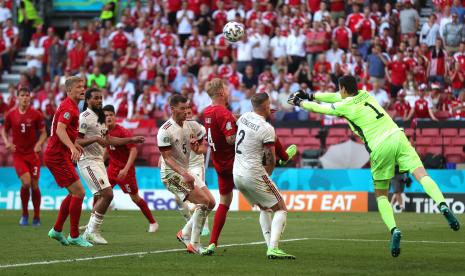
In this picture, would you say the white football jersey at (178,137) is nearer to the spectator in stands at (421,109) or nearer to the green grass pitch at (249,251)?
the green grass pitch at (249,251)

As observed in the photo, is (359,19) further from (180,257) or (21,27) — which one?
(180,257)

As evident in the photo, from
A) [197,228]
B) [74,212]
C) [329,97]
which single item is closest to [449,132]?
[329,97]

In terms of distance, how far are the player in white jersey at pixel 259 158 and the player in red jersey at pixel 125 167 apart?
538cm

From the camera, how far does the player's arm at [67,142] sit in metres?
15.3

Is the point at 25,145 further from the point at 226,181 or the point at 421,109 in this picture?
the point at 421,109

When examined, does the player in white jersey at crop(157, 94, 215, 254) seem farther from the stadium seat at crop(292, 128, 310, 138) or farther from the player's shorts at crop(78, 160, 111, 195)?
the stadium seat at crop(292, 128, 310, 138)

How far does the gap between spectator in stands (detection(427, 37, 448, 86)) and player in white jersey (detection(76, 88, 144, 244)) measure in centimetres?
1615

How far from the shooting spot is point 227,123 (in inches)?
585

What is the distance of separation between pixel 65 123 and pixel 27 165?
22.0 ft

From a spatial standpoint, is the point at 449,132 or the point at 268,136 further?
the point at 449,132

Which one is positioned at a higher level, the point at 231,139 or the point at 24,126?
A: the point at 231,139

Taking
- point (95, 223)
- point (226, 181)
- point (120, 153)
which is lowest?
point (95, 223)

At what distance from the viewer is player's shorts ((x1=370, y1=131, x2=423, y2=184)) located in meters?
14.2

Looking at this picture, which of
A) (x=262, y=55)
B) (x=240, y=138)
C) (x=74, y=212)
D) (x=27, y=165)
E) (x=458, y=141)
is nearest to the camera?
(x=240, y=138)
